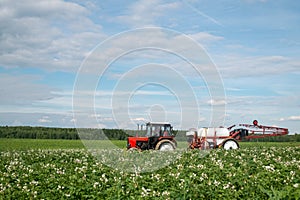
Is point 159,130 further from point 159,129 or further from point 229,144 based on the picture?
point 229,144

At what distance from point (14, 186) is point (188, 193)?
5.23 m

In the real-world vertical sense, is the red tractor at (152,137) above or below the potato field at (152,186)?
above

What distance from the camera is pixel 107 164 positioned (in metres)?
17.6

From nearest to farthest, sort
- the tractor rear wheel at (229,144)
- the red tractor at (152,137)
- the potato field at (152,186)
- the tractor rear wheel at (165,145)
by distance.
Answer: the potato field at (152,186)
the tractor rear wheel at (165,145)
the red tractor at (152,137)
the tractor rear wheel at (229,144)

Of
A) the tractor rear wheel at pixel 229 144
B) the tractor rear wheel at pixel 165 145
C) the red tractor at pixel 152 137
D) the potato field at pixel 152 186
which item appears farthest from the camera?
the tractor rear wheel at pixel 229 144

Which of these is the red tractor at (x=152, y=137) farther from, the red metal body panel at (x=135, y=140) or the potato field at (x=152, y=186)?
the potato field at (x=152, y=186)

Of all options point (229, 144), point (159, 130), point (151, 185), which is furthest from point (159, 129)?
point (151, 185)

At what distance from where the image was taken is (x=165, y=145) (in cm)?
2555

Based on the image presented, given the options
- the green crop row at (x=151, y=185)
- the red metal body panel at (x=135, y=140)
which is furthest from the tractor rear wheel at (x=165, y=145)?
the green crop row at (x=151, y=185)

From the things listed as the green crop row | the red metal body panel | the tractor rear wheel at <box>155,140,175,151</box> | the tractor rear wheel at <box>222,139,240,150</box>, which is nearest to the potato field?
the green crop row

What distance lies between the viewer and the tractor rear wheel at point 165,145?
2522 centimetres

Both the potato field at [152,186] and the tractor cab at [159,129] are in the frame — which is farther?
the tractor cab at [159,129]

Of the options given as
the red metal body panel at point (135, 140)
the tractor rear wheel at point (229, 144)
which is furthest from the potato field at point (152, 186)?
the tractor rear wheel at point (229, 144)

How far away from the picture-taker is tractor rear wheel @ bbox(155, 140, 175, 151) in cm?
2522
